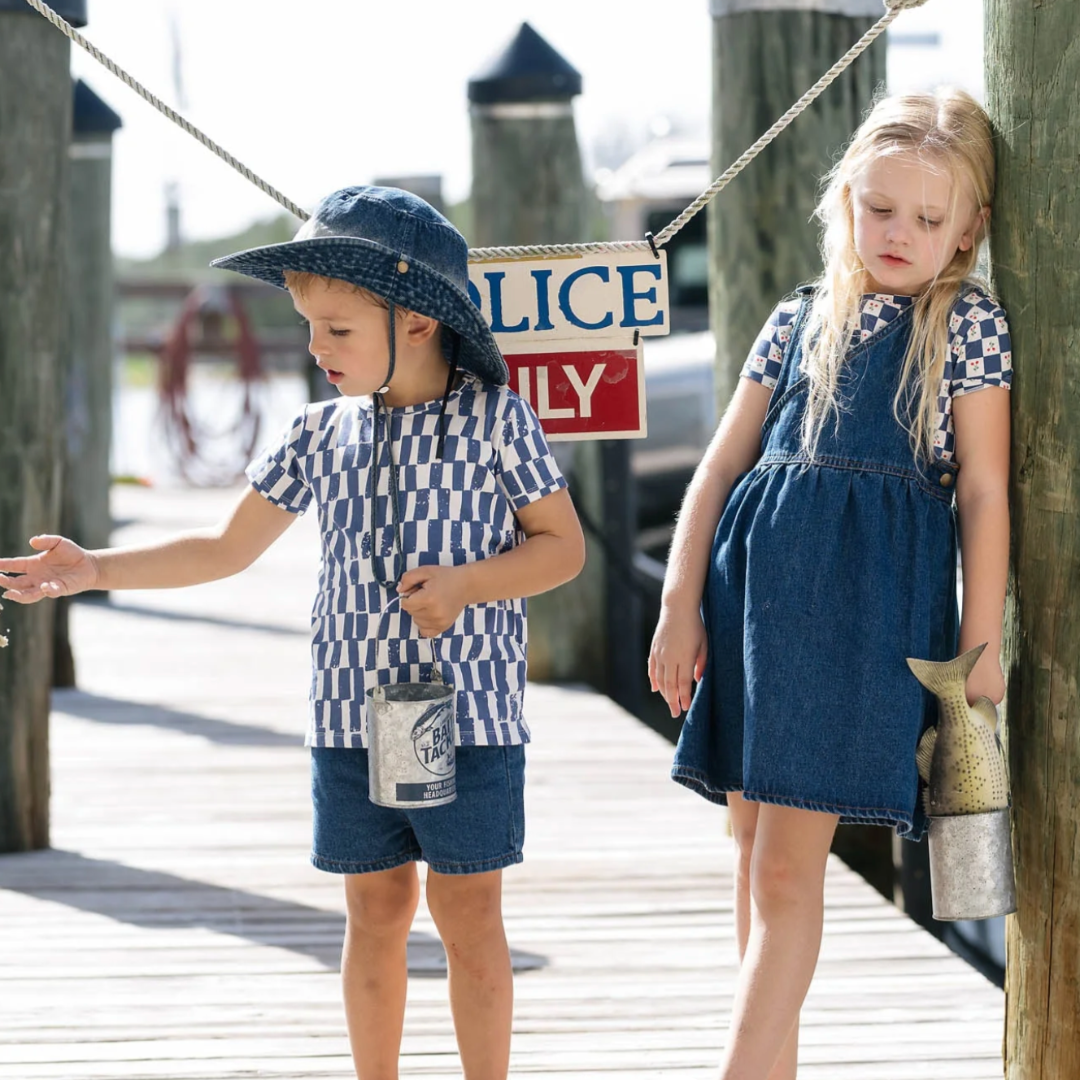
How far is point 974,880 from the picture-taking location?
221 centimetres

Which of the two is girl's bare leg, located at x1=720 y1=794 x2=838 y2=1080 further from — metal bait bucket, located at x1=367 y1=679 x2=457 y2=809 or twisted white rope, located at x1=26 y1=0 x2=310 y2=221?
twisted white rope, located at x1=26 y1=0 x2=310 y2=221

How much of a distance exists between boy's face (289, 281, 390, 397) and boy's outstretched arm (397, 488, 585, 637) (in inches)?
11.1

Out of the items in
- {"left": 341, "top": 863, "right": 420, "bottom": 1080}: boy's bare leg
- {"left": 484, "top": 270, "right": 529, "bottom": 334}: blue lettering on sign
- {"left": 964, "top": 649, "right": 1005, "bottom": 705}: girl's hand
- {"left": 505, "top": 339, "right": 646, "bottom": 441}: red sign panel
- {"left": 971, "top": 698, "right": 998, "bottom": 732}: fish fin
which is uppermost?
{"left": 484, "top": 270, "right": 529, "bottom": 334}: blue lettering on sign

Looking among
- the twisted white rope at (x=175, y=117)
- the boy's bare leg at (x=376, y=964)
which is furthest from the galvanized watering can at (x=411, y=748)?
the twisted white rope at (x=175, y=117)

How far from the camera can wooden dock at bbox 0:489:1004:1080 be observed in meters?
2.88

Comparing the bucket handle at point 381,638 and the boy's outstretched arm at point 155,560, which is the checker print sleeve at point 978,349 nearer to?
the bucket handle at point 381,638

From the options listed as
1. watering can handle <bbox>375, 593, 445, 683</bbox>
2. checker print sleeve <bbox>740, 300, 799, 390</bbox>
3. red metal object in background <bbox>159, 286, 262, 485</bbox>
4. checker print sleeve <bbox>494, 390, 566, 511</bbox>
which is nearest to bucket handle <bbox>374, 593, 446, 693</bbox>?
watering can handle <bbox>375, 593, 445, 683</bbox>

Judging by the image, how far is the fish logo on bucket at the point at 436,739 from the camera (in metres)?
2.17

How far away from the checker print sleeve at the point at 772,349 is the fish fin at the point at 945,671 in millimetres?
479

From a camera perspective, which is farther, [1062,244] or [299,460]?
[299,460]

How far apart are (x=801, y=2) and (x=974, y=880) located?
2494 mm

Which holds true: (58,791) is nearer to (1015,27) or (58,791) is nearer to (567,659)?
(567,659)

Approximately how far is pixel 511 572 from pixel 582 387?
A: 23.1 inches

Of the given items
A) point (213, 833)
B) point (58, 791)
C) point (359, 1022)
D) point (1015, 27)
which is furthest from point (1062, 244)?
point (58, 791)
